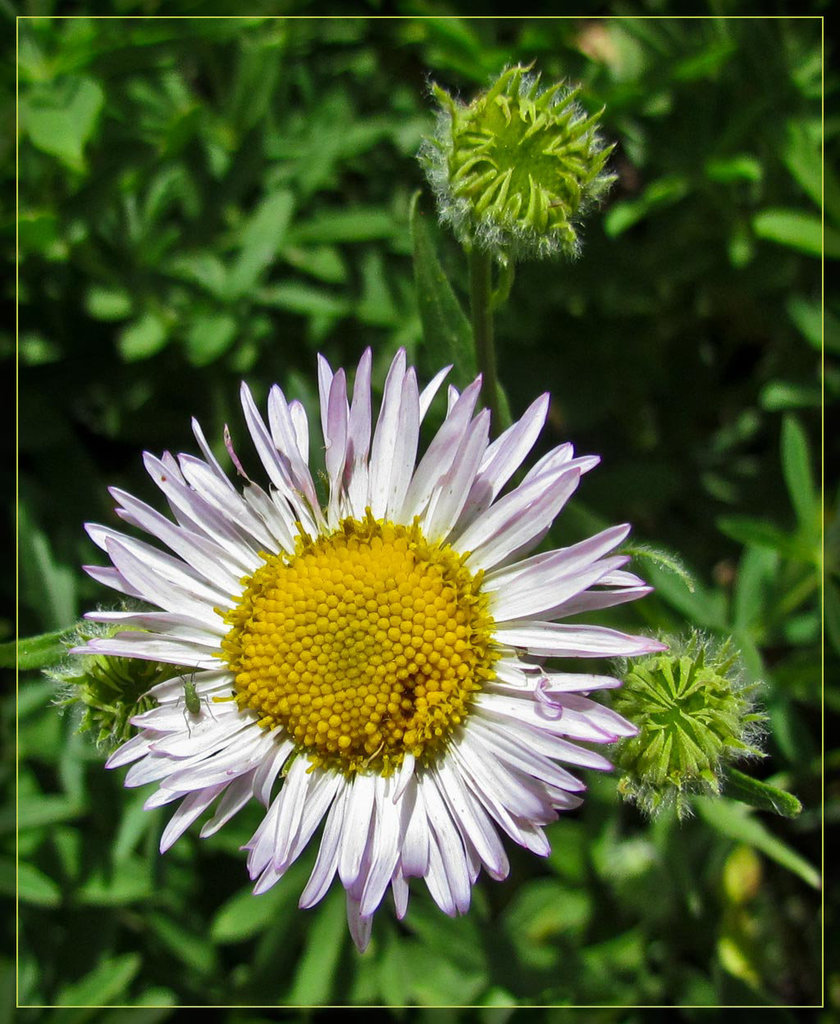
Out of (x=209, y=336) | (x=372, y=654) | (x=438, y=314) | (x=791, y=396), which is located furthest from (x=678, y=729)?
(x=209, y=336)

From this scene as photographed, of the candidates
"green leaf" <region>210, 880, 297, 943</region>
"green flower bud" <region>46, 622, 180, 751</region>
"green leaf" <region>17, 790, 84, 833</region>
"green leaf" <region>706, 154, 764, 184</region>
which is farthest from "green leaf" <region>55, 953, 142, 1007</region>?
"green leaf" <region>706, 154, 764, 184</region>

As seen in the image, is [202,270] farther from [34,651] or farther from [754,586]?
[754,586]

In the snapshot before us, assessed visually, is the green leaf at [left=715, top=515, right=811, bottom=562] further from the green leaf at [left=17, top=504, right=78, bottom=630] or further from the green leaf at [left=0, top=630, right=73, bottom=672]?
the green leaf at [left=17, top=504, right=78, bottom=630]

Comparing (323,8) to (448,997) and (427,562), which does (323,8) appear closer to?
(427,562)

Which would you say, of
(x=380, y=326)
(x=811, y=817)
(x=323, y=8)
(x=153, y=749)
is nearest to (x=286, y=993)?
(x=153, y=749)

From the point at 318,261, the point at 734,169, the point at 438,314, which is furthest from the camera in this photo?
the point at 318,261

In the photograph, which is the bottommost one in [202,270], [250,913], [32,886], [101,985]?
[101,985]

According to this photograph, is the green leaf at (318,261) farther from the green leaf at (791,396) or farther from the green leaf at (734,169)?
the green leaf at (791,396)
